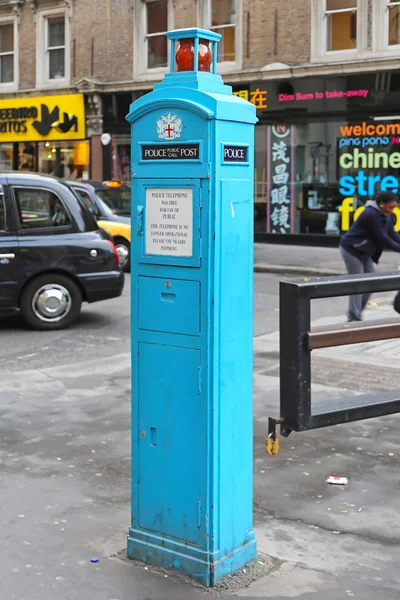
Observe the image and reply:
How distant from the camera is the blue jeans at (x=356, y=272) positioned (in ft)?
34.6

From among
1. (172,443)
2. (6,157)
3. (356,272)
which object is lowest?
(172,443)

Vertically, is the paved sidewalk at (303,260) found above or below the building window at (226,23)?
below

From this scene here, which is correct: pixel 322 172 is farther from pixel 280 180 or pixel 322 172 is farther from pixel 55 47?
pixel 55 47

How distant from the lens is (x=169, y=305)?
398 cm

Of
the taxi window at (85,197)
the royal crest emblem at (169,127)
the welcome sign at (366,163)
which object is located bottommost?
the royal crest emblem at (169,127)

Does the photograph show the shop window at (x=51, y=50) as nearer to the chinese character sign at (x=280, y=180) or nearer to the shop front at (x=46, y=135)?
A: the shop front at (x=46, y=135)

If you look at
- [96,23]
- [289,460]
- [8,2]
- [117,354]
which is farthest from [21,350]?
[8,2]

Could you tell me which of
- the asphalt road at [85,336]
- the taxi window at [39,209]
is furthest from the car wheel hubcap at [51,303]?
the taxi window at [39,209]

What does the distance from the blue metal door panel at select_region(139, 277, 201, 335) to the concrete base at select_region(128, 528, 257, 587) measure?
97 cm

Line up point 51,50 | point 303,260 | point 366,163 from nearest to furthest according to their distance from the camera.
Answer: point 303,260 < point 366,163 < point 51,50

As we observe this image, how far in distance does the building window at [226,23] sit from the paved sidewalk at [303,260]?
515cm

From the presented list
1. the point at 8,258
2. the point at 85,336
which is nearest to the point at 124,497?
the point at 85,336

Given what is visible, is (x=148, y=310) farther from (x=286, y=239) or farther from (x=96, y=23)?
(x=96, y=23)

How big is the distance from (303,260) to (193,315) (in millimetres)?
16344
